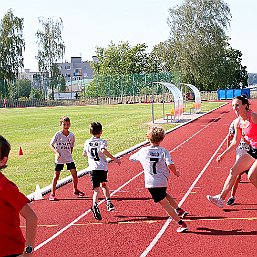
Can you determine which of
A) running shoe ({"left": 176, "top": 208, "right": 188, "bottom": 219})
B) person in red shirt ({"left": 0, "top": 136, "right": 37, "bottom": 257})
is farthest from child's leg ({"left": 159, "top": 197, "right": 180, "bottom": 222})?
person in red shirt ({"left": 0, "top": 136, "right": 37, "bottom": 257})

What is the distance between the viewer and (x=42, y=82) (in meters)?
101

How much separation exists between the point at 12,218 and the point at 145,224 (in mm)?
4608

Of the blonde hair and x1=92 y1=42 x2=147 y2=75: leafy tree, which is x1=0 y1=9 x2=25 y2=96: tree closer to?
x1=92 y1=42 x2=147 y2=75: leafy tree

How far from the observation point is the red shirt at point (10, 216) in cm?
396

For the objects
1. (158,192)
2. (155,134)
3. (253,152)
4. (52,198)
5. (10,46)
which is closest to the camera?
(155,134)

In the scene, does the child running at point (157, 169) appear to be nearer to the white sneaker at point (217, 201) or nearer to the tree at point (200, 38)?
the white sneaker at point (217, 201)

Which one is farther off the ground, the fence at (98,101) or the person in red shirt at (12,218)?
the person in red shirt at (12,218)

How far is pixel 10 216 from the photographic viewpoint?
406cm

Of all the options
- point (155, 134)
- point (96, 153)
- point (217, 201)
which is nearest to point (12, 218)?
point (155, 134)

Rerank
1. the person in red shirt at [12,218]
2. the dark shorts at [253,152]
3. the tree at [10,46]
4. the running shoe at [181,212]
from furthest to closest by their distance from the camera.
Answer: the tree at [10,46]
the dark shorts at [253,152]
the running shoe at [181,212]
the person in red shirt at [12,218]

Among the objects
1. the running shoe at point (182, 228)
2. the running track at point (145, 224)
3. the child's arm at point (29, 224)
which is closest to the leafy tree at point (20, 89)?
the running track at point (145, 224)

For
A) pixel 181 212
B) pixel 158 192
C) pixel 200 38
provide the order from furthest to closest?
1. pixel 200 38
2. pixel 181 212
3. pixel 158 192

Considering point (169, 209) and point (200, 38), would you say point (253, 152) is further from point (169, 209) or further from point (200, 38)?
point (200, 38)

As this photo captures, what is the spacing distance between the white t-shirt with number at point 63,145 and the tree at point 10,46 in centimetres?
8321
